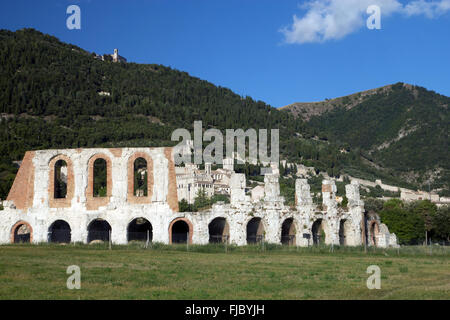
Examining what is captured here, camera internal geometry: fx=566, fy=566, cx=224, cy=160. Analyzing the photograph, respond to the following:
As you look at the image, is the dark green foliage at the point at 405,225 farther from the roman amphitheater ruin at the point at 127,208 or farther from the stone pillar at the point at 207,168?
the stone pillar at the point at 207,168

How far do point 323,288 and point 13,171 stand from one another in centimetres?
7301

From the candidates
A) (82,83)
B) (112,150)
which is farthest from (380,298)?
(82,83)

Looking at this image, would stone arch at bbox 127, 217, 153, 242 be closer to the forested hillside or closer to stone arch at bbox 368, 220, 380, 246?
stone arch at bbox 368, 220, 380, 246

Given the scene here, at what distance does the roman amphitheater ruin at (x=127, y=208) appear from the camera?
4097 centimetres

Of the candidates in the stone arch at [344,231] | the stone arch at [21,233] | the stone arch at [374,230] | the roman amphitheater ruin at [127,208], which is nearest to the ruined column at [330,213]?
the roman amphitheater ruin at [127,208]

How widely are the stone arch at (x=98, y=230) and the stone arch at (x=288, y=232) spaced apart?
13.4m

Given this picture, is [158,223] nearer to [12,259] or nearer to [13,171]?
[12,259]

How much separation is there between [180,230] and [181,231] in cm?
12

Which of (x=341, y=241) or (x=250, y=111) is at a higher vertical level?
(x=250, y=111)

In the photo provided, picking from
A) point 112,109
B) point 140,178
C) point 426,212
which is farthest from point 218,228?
point 112,109

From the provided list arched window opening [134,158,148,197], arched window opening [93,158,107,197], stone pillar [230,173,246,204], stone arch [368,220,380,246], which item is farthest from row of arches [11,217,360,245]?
arched window opening [134,158,148,197]

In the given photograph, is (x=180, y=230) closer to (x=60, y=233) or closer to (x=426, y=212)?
(x=60, y=233)

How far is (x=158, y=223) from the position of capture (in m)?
40.7

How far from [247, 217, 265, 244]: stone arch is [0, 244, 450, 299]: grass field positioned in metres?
14.7
